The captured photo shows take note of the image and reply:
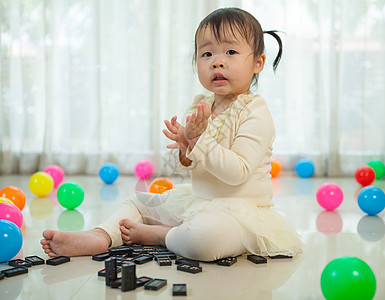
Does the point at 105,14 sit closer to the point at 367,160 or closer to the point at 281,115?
the point at 281,115

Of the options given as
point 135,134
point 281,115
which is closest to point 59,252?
point 135,134

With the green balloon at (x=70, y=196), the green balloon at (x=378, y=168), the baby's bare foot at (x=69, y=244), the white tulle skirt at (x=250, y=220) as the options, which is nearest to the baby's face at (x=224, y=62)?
the white tulle skirt at (x=250, y=220)

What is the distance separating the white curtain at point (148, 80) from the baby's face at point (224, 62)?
1462 mm

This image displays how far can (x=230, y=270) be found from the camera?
1194mm

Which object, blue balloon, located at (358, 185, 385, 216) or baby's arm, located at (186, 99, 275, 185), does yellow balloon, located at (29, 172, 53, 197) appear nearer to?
baby's arm, located at (186, 99, 275, 185)

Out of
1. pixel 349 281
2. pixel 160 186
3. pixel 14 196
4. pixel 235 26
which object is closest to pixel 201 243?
pixel 349 281

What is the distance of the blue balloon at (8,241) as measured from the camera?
3.97 ft

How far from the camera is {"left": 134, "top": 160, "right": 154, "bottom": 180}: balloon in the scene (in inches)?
110

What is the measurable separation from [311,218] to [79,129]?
68.3 inches

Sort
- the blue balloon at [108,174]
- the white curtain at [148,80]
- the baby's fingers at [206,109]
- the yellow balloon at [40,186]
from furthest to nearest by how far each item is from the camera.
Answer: the white curtain at [148,80]
the blue balloon at [108,174]
the yellow balloon at [40,186]
the baby's fingers at [206,109]

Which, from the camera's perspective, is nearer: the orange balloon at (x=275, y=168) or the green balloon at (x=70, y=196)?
the green balloon at (x=70, y=196)

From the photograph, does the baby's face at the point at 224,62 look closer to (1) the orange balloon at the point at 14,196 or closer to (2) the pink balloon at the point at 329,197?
(2) the pink balloon at the point at 329,197

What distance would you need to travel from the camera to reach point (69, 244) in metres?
1.29

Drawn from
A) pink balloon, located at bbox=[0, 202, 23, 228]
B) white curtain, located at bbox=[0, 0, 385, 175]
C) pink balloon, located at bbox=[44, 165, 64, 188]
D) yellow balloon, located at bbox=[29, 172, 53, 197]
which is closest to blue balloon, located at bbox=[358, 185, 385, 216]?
white curtain, located at bbox=[0, 0, 385, 175]
